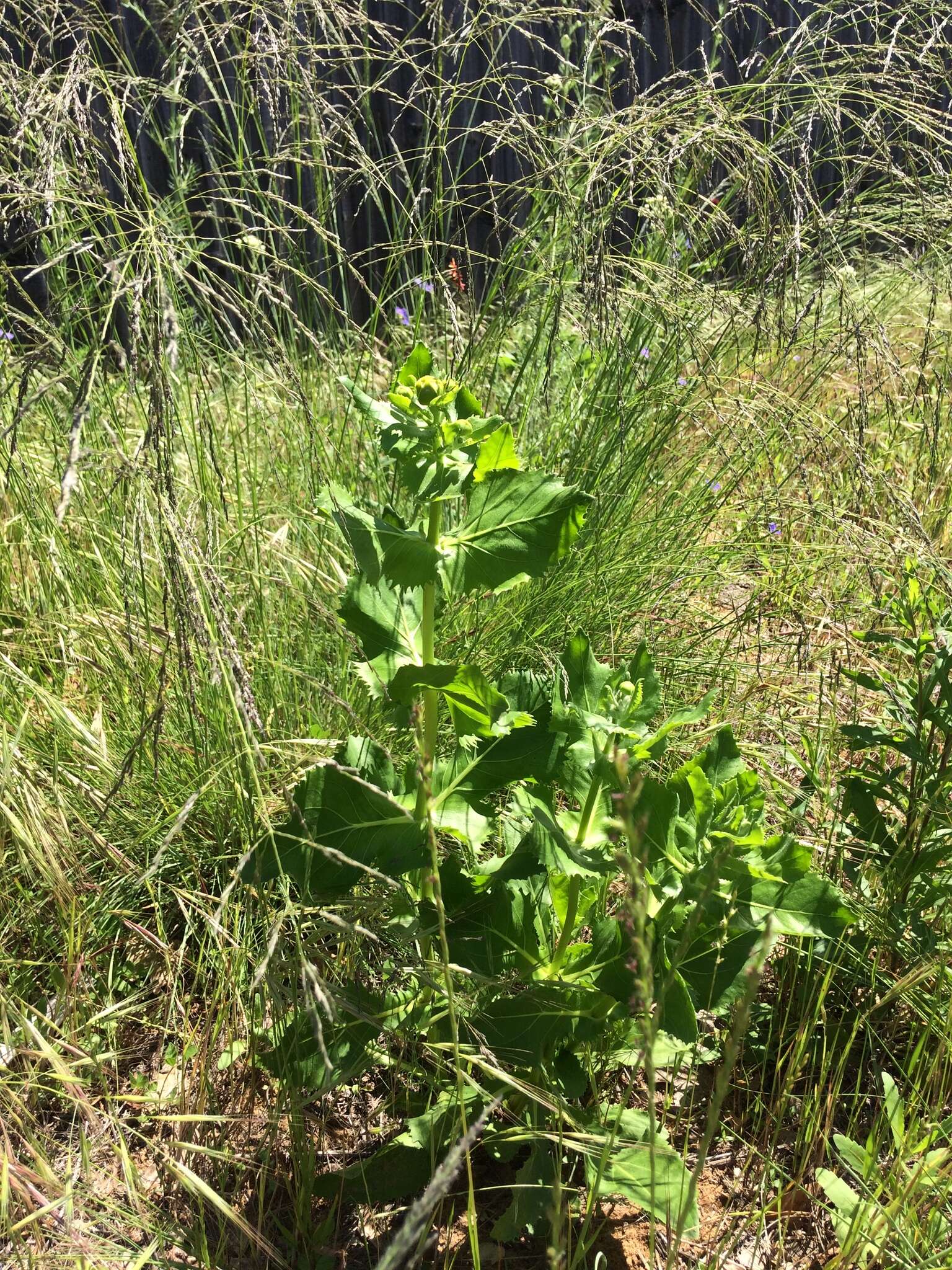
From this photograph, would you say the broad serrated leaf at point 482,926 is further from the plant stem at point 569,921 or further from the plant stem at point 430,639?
the plant stem at point 430,639

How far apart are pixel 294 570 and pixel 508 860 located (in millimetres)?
968

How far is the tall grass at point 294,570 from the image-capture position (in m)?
1.33

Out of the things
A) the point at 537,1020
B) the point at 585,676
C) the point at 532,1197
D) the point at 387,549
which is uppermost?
the point at 387,549

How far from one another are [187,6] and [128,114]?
3196 mm

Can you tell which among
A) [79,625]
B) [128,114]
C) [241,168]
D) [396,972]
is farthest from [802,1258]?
[128,114]

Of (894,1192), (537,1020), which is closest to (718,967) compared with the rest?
(537,1020)

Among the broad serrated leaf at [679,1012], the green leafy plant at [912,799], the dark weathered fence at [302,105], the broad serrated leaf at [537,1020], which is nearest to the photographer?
the broad serrated leaf at [679,1012]

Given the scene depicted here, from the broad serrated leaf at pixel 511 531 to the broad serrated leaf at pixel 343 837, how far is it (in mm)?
282

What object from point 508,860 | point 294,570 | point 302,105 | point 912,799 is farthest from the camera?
point 302,105

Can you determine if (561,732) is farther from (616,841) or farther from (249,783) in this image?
(249,783)

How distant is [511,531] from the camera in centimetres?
127

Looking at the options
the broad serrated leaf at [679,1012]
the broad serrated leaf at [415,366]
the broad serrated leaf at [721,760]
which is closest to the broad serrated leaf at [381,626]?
the broad serrated leaf at [415,366]

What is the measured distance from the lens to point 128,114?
4.77 m

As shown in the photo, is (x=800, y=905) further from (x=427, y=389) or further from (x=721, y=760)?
(x=427, y=389)
